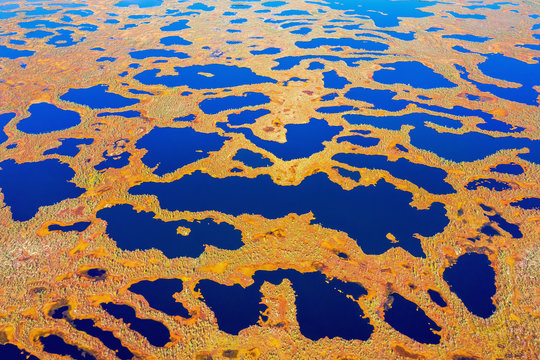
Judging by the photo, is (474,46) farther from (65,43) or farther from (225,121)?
(65,43)

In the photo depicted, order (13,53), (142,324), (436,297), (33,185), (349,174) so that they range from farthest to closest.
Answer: (13,53) → (349,174) → (33,185) → (436,297) → (142,324)

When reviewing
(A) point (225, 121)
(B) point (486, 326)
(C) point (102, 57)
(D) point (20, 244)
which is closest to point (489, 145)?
(B) point (486, 326)

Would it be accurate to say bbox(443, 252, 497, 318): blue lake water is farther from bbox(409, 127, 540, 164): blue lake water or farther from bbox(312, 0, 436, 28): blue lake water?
bbox(312, 0, 436, 28): blue lake water

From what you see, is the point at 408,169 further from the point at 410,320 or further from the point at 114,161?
the point at 114,161

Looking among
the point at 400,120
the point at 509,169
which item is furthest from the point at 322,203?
the point at 509,169

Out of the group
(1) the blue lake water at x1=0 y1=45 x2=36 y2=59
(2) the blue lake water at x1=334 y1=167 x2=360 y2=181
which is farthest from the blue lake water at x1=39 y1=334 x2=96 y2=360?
(1) the blue lake water at x1=0 y1=45 x2=36 y2=59

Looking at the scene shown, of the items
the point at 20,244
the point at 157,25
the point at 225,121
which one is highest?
the point at 157,25

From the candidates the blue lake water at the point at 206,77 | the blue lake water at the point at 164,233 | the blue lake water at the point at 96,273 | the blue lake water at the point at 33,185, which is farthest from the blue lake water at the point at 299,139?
the blue lake water at the point at 96,273

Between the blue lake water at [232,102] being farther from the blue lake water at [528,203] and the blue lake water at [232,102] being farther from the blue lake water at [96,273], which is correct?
the blue lake water at [528,203]
